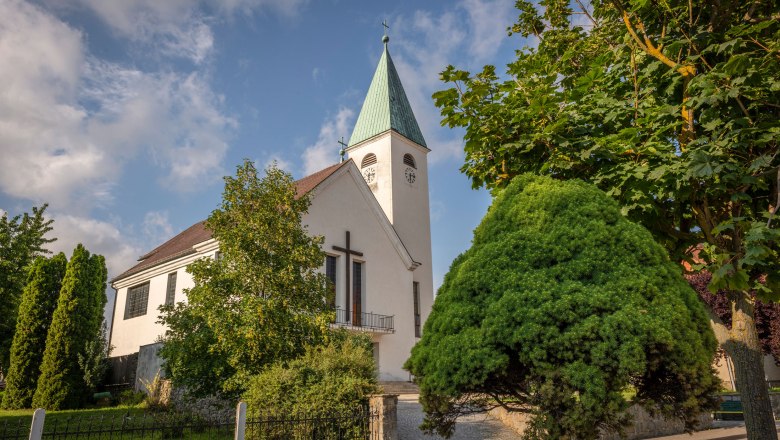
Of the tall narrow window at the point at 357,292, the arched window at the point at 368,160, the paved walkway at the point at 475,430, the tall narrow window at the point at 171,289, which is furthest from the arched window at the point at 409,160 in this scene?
the paved walkway at the point at 475,430

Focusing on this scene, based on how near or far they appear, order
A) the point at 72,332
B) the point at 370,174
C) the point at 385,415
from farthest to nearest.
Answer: the point at 370,174, the point at 72,332, the point at 385,415

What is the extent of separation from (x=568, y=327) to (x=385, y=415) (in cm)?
534

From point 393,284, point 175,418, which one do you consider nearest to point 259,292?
point 175,418

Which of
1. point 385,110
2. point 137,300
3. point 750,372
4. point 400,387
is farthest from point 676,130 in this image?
point 385,110

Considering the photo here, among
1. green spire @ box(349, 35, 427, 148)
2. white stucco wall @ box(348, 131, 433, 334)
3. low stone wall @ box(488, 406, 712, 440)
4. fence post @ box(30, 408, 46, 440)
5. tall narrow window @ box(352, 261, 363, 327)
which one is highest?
green spire @ box(349, 35, 427, 148)

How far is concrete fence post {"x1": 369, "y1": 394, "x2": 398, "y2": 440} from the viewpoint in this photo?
385 inches

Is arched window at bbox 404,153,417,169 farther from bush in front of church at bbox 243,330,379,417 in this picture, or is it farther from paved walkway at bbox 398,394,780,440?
bush in front of church at bbox 243,330,379,417

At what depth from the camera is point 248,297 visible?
12211 millimetres

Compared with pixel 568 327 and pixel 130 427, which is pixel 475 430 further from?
pixel 568 327

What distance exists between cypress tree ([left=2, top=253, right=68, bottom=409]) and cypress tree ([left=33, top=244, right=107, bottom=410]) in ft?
2.68

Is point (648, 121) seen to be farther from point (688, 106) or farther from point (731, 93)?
point (731, 93)

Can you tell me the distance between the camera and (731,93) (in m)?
6.47

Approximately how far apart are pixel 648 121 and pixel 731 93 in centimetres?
124

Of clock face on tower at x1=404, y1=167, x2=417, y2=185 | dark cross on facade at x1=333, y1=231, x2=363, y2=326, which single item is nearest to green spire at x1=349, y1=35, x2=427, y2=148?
clock face on tower at x1=404, y1=167, x2=417, y2=185
